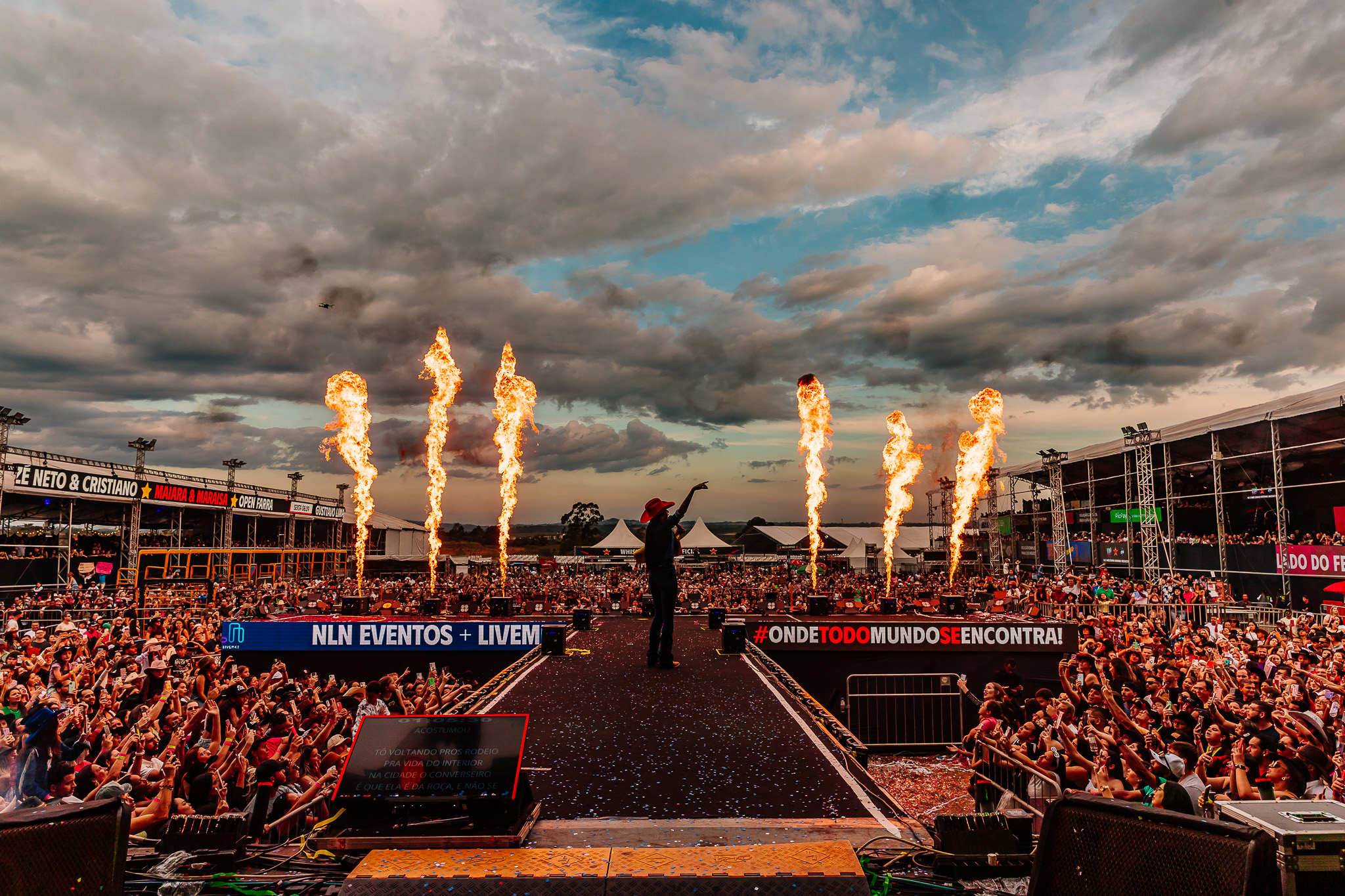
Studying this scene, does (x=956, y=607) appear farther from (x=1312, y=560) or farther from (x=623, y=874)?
(x=623, y=874)

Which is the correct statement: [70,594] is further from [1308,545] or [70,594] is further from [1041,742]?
[1308,545]

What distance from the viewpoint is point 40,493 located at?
3722 cm

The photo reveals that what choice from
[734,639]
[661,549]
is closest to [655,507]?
[661,549]

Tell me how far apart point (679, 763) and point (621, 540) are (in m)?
52.8

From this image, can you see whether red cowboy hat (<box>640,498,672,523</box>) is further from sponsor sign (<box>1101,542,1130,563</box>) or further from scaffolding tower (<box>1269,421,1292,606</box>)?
sponsor sign (<box>1101,542,1130,563</box>)

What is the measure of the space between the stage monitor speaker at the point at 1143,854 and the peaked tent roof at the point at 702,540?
54474 millimetres

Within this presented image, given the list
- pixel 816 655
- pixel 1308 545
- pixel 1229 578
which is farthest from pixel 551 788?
pixel 1229 578

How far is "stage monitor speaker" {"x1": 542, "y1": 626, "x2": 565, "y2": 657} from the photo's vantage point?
50.6 ft

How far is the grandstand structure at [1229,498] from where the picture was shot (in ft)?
100

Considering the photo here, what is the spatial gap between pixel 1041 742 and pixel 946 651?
31.5ft

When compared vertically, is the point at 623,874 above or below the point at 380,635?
above

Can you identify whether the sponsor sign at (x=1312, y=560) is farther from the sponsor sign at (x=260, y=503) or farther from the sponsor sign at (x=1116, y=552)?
the sponsor sign at (x=260, y=503)

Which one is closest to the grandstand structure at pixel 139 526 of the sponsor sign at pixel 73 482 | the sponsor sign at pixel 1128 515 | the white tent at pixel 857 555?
the sponsor sign at pixel 73 482

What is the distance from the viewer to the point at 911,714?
1739 cm
